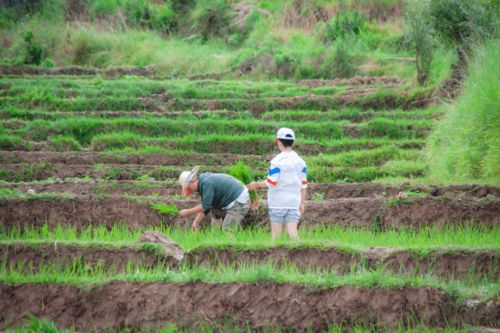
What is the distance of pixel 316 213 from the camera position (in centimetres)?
1120

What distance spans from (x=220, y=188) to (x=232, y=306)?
323cm

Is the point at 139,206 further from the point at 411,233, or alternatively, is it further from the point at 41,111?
the point at 41,111

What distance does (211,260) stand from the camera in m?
8.59

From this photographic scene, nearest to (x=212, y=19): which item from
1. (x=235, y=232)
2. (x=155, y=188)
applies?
(x=155, y=188)

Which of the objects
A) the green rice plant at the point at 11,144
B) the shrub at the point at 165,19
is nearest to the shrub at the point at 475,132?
the green rice plant at the point at 11,144

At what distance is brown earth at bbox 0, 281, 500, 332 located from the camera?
6.87 m

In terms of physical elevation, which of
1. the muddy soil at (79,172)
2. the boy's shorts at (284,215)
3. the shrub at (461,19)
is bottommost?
the muddy soil at (79,172)

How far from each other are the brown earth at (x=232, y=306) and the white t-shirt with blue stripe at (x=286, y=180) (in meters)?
2.11

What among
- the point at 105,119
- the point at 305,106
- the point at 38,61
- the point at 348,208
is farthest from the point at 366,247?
the point at 38,61

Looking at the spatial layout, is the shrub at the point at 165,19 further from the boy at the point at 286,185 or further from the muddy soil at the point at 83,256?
the muddy soil at the point at 83,256

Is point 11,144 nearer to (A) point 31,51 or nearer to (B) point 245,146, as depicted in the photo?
(B) point 245,146

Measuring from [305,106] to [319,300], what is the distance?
14267 mm

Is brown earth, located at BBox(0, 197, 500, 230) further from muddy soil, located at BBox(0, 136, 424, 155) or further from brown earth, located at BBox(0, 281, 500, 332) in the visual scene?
muddy soil, located at BBox(0, 136, 424, 155)

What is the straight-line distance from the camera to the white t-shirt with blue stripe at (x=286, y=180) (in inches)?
357
